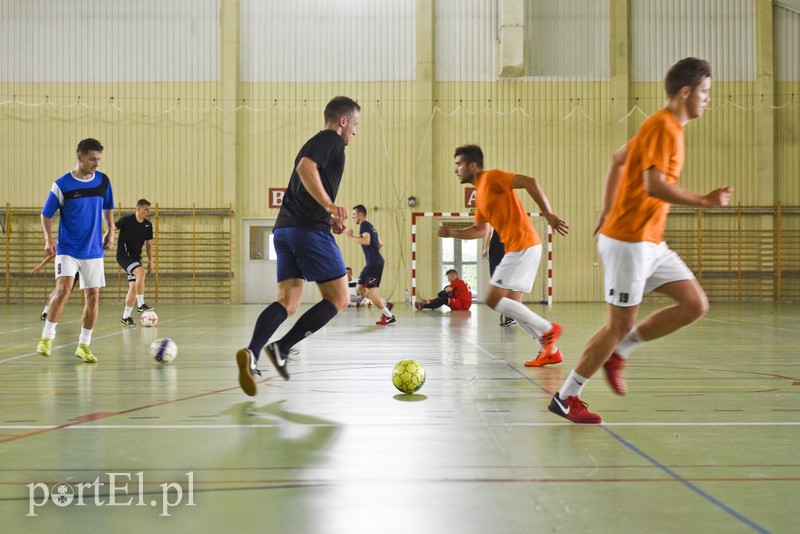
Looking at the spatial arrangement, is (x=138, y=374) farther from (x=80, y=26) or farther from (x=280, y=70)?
(x=80, y=26)

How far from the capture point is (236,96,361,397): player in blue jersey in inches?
194

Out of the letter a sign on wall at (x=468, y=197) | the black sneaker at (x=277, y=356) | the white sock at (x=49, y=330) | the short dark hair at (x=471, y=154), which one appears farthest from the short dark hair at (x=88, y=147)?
the letter a sign on wall at (x=468, y=197)

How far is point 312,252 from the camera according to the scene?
16.4ft

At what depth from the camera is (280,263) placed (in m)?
5.21

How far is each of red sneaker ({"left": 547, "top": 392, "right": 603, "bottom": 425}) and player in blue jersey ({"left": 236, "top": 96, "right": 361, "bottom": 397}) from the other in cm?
160

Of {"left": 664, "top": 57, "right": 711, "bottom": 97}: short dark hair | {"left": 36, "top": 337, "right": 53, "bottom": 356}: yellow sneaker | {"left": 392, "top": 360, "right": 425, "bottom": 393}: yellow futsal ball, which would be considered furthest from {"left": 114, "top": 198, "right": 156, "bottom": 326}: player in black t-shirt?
{"left": 664, "top": 57, "right": 711, "bottom": 97}: short dark hair

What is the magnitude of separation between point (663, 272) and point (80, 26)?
21.5 m

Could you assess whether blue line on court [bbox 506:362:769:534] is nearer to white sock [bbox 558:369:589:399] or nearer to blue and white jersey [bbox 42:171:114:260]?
A: white sock [bbox 558:369:589:399]

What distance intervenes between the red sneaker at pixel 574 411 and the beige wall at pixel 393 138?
17.2m

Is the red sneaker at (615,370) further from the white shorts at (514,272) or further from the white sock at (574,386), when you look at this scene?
the white shorts at (514,272)

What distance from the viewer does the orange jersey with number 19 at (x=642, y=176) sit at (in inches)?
152

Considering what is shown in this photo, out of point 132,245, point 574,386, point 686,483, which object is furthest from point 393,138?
point 686,483

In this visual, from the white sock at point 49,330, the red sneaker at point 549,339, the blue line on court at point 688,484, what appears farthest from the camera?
the white sock at point 49,330

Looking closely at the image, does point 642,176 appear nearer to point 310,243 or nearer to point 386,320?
point 310,243
